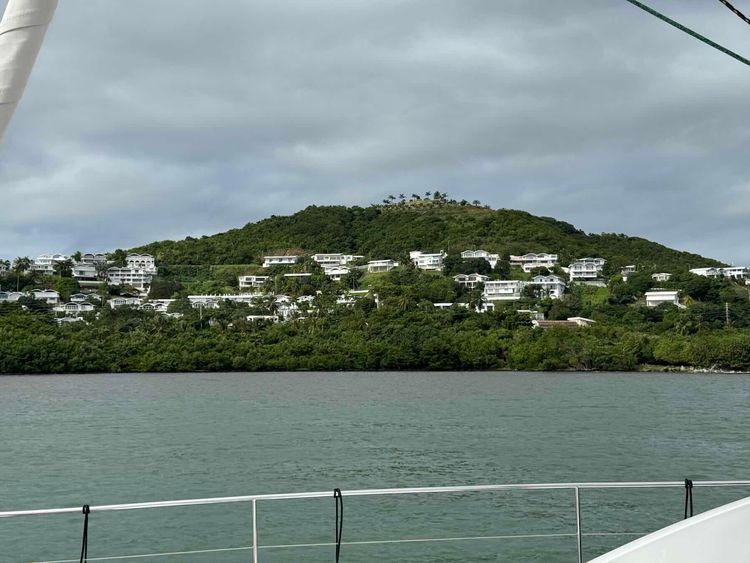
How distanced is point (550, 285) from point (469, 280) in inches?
355

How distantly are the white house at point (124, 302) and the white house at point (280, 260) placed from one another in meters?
19.2

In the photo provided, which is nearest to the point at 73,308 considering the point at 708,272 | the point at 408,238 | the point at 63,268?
the point at 63,268

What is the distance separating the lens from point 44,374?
69.5 meters

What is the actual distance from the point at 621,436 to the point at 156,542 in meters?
24.6

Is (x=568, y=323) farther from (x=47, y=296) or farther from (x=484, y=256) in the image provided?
(x=47, y=296)

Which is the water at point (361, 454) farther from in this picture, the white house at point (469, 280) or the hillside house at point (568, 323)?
the white house at point (469, 280)

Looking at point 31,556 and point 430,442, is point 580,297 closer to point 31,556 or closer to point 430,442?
point 430,442

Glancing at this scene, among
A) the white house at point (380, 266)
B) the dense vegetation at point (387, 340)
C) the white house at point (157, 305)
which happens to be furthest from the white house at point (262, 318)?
the white house at point (380, 266)

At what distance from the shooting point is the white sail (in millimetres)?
1733

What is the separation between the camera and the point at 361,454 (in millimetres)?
29125

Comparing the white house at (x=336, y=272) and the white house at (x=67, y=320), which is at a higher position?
the white house at (x=336, y=272)

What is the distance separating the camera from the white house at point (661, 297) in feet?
272

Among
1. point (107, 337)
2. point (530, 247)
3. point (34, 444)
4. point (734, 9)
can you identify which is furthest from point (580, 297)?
point (734, 9)

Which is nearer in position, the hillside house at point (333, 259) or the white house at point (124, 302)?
the white house at point (124, 302)
